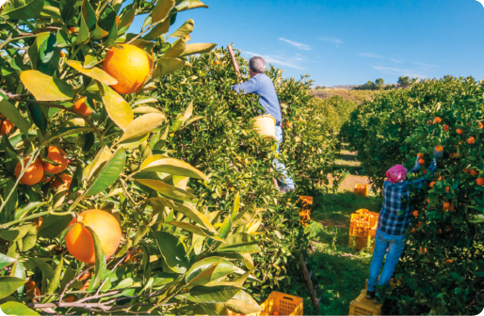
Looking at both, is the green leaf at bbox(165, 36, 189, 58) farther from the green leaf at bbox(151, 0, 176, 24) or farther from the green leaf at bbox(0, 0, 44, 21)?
the green leaf at bbox(0, 0, 44, 21)

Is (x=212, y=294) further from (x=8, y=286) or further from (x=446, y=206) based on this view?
(x=446, y=206)

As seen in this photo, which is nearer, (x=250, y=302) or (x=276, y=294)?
(x=250, y=302)

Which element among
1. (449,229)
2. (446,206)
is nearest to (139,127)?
(446,206)

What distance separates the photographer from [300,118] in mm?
3670

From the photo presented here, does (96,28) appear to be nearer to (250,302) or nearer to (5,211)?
(5,211)

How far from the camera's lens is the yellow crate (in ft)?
9.56

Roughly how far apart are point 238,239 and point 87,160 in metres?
0.56

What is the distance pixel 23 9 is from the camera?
0.54 metres

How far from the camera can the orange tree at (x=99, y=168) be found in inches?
21.3

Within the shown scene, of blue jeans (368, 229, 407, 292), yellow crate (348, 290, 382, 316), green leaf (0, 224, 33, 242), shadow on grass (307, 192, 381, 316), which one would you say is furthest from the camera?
shadow on grass (307, 192, 381, 316)

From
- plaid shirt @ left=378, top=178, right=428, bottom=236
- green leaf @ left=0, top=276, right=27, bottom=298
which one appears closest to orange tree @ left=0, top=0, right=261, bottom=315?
green leaf @ left=0, top=276, right=27, bottom=298

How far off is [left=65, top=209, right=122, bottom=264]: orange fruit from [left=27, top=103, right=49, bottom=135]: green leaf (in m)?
0.19

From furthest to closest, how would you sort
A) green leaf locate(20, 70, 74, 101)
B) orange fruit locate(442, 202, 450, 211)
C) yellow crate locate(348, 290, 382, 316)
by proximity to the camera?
yellow crate locate(348, 290, 382, 316) < orange fruit locate(442, 202, 450, 211) < green leaf locate(20, 70, 74, 101)

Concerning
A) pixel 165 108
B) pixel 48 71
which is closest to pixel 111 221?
pixel 48 71
